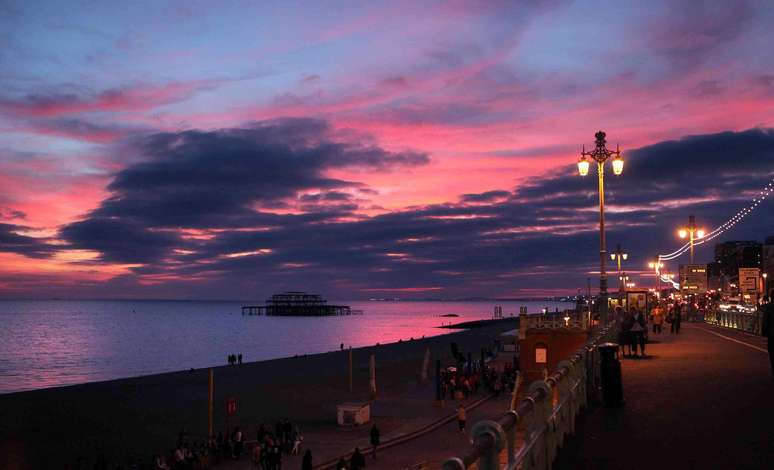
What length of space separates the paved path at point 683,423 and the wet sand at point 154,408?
22.6m

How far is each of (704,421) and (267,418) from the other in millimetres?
31704

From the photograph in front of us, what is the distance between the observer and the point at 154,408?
43.2 meters

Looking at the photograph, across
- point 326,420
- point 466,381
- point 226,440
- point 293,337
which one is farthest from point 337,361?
point 293,337

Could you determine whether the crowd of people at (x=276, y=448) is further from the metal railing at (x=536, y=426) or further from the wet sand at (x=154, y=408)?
the metal railing at (x=536, y=426)

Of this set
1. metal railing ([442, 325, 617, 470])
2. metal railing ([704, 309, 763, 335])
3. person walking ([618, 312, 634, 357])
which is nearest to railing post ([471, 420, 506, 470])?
metal railing ([442, 325, 617, 470])

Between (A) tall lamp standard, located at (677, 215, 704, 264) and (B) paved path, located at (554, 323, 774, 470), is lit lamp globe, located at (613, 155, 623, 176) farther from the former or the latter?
(A) tall lamp standard, located at (677, 215, 704, 264)

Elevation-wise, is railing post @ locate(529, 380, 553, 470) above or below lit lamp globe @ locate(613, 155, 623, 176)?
below

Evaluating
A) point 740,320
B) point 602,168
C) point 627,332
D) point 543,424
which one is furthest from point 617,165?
point 543,424

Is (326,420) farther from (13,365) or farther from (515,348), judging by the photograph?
(13,365)

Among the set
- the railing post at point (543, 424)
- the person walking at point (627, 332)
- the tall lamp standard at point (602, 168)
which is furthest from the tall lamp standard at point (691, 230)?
the railing post at point (543, 424)

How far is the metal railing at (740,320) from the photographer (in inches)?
1256

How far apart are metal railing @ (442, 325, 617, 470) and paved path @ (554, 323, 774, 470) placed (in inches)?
14.2

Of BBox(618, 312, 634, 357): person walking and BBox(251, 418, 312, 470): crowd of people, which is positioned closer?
BBox(618, 312, 634, 357): person walking

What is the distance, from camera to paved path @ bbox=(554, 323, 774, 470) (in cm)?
732
